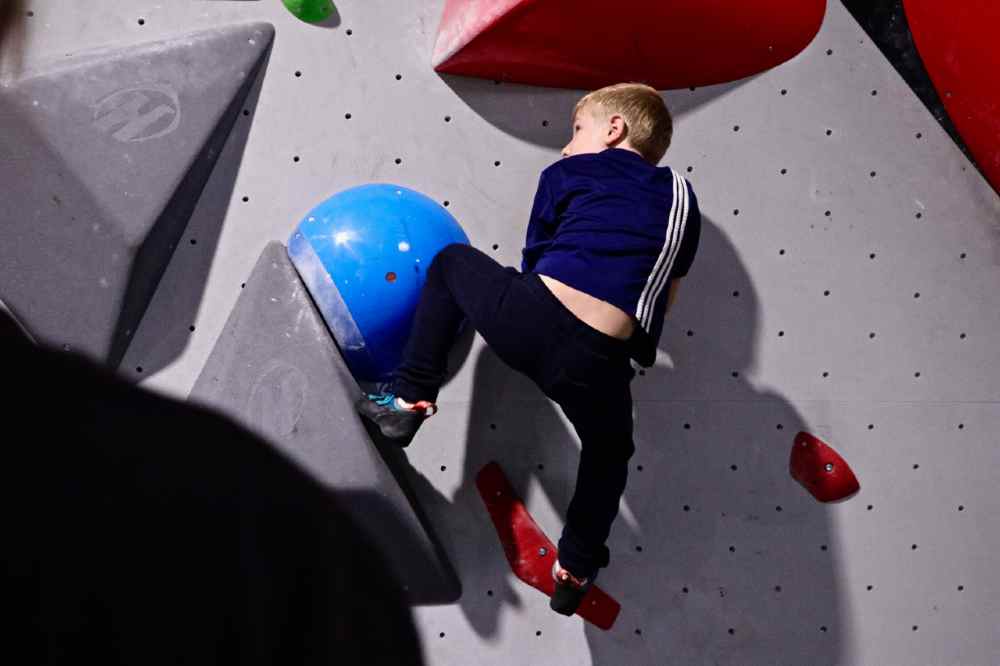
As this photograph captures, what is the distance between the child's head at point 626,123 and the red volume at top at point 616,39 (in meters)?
0.14

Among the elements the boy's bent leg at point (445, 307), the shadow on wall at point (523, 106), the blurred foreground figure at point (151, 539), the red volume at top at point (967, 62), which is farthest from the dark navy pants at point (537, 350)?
the blurred foreground figure at point (151, 539)

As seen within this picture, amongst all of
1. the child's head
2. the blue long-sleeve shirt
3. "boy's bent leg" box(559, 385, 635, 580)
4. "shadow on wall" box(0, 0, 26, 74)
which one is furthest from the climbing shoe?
"shadow on wall" box(0, 0, 26, 74)

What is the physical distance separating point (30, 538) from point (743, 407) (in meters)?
1.65

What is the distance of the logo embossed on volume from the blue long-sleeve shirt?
2.26ft

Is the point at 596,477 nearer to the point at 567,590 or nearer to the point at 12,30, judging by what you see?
the point at 567,590

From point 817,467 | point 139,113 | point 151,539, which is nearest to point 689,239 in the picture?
point 817,467

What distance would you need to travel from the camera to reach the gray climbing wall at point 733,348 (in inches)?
68.1

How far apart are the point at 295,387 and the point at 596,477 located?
543 mm

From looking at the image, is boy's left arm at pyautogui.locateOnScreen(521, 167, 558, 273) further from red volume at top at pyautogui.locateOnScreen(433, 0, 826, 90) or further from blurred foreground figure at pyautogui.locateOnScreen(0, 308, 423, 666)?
blurred foreground figure at pyautogui.locateOnScreen(0, 308, 423, 666)

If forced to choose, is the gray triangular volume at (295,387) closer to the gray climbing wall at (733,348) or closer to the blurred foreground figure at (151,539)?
the gray climbing wall at (733,348)

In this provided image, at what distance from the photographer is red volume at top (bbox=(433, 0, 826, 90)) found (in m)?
1.67

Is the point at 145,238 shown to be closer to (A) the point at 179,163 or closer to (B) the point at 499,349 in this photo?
(A) the point at 179,163

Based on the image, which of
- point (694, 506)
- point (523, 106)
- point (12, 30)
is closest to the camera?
point (12, 30)

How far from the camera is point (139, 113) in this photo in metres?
1.64
